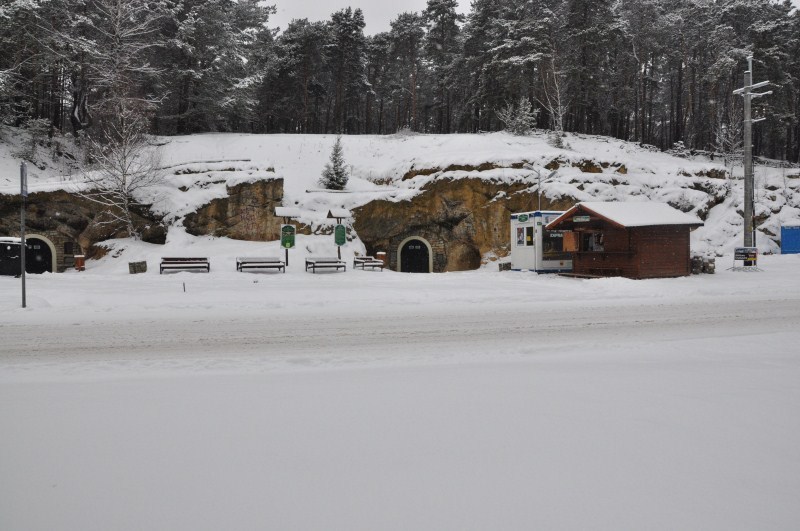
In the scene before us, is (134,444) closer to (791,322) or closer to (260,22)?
(791,322)

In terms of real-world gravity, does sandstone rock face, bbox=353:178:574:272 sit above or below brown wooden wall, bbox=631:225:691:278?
above

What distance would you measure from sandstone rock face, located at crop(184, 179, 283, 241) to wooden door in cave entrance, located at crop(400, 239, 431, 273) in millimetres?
7642

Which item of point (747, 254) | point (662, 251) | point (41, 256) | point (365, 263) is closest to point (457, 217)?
point (365, 263)

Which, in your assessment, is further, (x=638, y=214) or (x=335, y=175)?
(x=335, y=175)

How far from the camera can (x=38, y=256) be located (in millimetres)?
23578

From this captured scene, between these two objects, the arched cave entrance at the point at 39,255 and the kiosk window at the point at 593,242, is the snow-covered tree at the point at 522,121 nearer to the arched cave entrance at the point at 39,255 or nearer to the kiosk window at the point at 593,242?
the kiosk window at the point at 593,242

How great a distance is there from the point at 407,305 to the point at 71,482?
9614 mm

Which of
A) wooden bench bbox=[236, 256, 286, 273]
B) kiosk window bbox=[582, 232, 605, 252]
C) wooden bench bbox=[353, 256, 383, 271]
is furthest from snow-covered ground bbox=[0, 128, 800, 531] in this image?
wooden bench bbox=[353, 256, 383, 271]

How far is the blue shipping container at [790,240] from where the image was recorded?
2795cm

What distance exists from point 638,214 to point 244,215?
2004 cm

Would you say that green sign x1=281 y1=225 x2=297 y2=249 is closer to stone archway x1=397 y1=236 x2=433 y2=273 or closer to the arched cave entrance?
stone archway x1=397 y1=236 x2=433 y2=273

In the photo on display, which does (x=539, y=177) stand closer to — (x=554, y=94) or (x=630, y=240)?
(x=630, y=240)

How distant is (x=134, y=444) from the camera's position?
351 cm

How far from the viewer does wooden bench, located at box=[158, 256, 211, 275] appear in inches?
777
